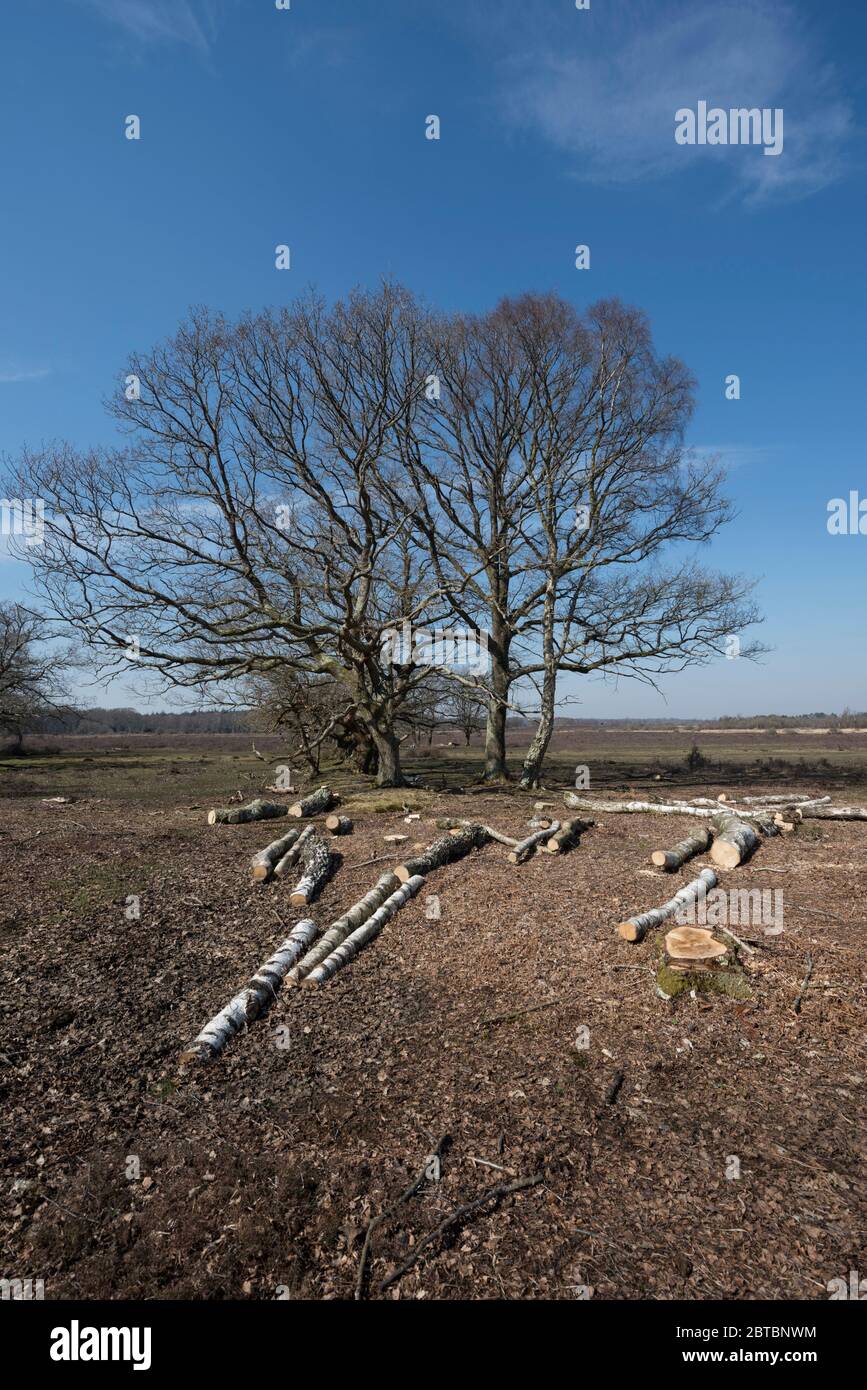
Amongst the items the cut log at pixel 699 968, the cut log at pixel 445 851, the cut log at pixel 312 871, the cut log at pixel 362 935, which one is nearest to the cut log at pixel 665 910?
the cut log at pixel 699 968

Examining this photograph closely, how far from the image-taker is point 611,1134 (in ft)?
13.7

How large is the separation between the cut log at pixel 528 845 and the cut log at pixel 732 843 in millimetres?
2434

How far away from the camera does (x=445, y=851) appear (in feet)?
32.0

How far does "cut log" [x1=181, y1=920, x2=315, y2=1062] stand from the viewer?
206 inches

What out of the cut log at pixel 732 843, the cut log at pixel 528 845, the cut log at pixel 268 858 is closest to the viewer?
the cut log at pixel 732 843

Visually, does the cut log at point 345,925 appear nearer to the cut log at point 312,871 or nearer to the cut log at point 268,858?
the cut log at point 312,871

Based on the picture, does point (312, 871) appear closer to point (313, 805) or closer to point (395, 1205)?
point (313, 805)

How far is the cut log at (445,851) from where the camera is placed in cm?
894

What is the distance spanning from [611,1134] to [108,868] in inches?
308

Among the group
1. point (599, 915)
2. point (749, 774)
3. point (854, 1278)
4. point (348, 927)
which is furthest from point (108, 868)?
point (749, 774)

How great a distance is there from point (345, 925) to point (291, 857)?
291cm
